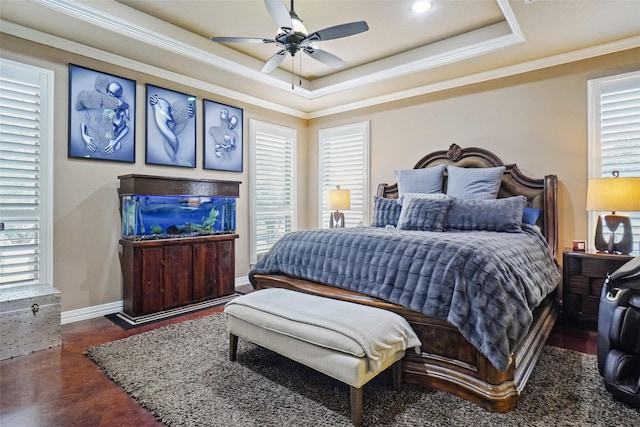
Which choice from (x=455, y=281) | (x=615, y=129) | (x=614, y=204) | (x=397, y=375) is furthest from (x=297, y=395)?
(x=615, y=129)

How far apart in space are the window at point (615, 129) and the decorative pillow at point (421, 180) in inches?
56.3

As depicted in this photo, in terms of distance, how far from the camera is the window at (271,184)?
4926 millimetres

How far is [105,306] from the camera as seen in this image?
137 inches

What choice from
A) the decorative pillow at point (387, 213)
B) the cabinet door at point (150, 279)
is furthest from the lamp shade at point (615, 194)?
the cabinet door at point (150, 279)

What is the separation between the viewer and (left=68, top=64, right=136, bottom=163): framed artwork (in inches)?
128

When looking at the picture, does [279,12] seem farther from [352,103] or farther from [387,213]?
[352,103]

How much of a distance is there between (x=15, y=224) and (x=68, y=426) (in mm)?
2107

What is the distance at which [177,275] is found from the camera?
3615mm

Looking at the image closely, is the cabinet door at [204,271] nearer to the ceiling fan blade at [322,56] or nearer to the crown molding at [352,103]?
the crown molding at [352,103]

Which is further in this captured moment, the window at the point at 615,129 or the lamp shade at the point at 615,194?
the window at the point at 615,129

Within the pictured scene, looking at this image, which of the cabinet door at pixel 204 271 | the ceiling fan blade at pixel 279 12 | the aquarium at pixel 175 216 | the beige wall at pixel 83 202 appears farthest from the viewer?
the cabinet door at pixel 204 271

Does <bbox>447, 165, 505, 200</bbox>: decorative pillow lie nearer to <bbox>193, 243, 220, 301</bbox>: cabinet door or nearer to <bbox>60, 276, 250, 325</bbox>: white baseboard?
<bbox>193, 243, 220, 301</bbox>: cabinet door

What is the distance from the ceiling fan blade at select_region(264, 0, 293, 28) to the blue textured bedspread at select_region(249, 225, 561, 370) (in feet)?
5.22

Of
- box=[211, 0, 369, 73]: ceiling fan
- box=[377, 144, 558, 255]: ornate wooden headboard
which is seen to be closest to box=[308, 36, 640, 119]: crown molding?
box=[377, 144, 558, 255]: ornate wooden headboard
